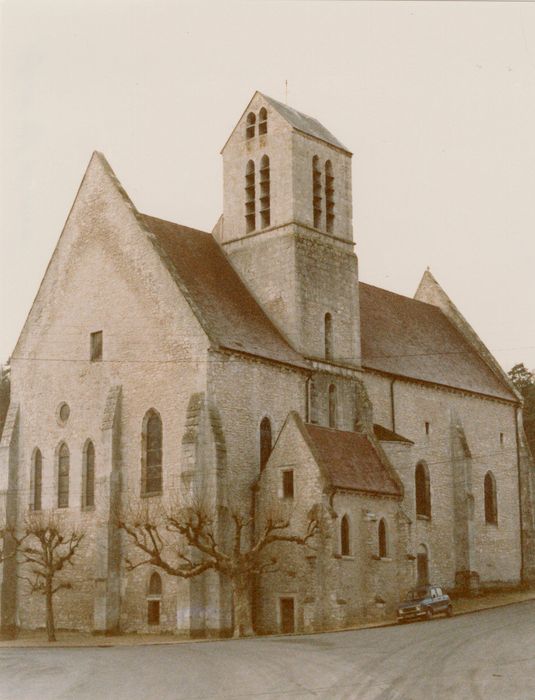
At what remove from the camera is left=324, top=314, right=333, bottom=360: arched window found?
50.8 m

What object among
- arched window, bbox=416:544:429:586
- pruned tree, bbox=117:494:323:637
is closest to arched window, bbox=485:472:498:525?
arched window, bbox=416:544:429:586

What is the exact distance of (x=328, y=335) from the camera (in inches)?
2014

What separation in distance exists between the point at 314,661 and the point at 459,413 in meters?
33.1

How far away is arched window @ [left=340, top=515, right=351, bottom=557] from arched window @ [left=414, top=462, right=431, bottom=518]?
36.6 feet

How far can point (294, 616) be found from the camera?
139 ft

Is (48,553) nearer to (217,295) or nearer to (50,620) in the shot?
(50,620)

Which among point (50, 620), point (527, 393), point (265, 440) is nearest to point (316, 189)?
point (265, 440)

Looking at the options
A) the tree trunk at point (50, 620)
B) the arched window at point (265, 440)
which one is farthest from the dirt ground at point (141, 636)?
the arched window at point (265, 440)

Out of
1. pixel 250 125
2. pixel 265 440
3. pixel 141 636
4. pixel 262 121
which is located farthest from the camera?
pixel 250 125

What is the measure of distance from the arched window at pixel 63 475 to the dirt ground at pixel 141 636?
5958 mm

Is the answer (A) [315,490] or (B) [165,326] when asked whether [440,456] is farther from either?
(B) [165,326]

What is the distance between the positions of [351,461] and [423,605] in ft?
22.8

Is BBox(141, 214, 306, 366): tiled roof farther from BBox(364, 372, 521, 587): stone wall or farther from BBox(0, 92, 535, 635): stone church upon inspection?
BBox(364, 372, 521, 587): stone wall

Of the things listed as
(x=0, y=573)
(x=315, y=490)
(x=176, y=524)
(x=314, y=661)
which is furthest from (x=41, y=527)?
(x=314, y=661)
